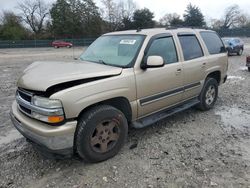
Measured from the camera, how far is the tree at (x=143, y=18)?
179 feet

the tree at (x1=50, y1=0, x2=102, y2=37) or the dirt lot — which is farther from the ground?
the tree at (x1=50, y1=0, x2=102, y2=37)

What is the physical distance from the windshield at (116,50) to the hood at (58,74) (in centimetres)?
A: 30

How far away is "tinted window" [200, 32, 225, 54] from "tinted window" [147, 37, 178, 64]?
1.35m

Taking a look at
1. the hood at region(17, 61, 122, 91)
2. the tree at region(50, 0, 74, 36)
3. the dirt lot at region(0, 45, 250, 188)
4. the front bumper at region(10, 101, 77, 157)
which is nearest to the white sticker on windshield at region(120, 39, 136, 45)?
the hood at region(17, 61, 122, 91)

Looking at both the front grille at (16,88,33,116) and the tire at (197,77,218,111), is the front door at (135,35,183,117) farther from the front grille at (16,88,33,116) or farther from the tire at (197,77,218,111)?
the front grille at (16,88,33,116)

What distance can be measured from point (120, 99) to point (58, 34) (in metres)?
55.3

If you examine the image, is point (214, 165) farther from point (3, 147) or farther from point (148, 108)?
point (3, 147)

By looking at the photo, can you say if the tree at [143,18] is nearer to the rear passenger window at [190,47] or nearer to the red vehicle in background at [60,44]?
the red vehicle in background at [60,44]

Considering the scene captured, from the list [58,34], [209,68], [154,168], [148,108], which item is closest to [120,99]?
[148,108]

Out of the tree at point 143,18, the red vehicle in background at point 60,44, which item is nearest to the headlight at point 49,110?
the red vehicle in background at point 60,44

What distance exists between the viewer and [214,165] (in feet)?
11.7

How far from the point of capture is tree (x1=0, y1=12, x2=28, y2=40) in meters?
52.8

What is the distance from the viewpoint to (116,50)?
14.3 ft

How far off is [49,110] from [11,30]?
186 ft
